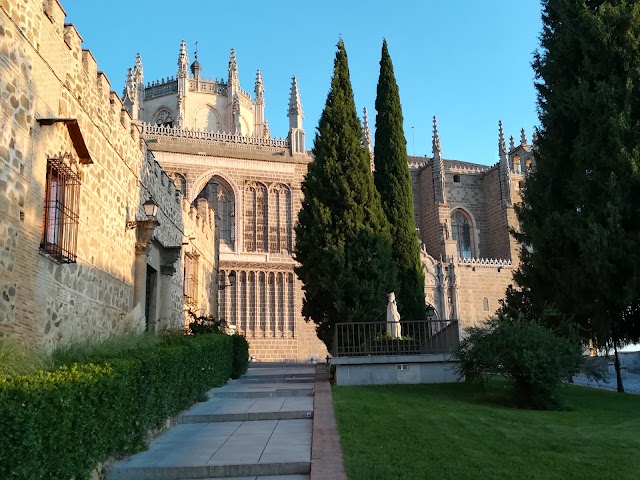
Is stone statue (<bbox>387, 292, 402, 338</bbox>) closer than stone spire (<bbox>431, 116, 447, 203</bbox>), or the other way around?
stone statue (<bbox>387, 292, 402, 338</bbox>)

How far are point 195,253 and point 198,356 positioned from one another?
10.4m

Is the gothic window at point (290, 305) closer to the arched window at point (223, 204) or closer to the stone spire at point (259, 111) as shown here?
the arched window at point (223, 204)

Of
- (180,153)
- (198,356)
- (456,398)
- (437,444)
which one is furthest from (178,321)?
(180,153)

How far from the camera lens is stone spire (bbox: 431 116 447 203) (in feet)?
138

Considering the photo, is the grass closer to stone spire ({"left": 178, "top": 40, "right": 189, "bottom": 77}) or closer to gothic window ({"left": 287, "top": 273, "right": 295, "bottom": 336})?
gothic window ({"left": 287, "top": 273, "right": 295, "bottom": 336})

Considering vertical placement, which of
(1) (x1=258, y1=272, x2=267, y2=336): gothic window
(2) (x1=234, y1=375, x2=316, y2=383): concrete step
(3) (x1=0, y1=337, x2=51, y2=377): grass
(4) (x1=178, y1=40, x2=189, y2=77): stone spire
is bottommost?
(2) (x1=234, y1=375, x2=316, y2=383): concrete step

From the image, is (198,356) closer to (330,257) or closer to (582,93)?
(330,257)

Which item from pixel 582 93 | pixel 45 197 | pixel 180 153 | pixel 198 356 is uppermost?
pixel 180 153

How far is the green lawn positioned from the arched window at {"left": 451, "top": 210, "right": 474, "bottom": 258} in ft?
108

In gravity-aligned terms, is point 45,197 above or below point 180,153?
below

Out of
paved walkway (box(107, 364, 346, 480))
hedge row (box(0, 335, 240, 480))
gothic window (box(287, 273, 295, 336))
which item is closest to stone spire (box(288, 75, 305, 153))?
gothic window (box(287, 273, 295, 336))

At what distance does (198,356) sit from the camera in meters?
9.74

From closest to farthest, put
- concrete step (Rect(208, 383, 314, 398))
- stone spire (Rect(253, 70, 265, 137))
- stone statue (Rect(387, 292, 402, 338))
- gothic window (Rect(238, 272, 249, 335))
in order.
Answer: concrete step (Rect(208, 383, 314, 398)), stone statue (Rect(387, 292, 402, 338)), gothic window (Rect(238, 272, 249, 335)), stone spire (Rect(253, 70, 265, 137))

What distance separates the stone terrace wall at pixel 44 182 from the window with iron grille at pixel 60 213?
145mm
